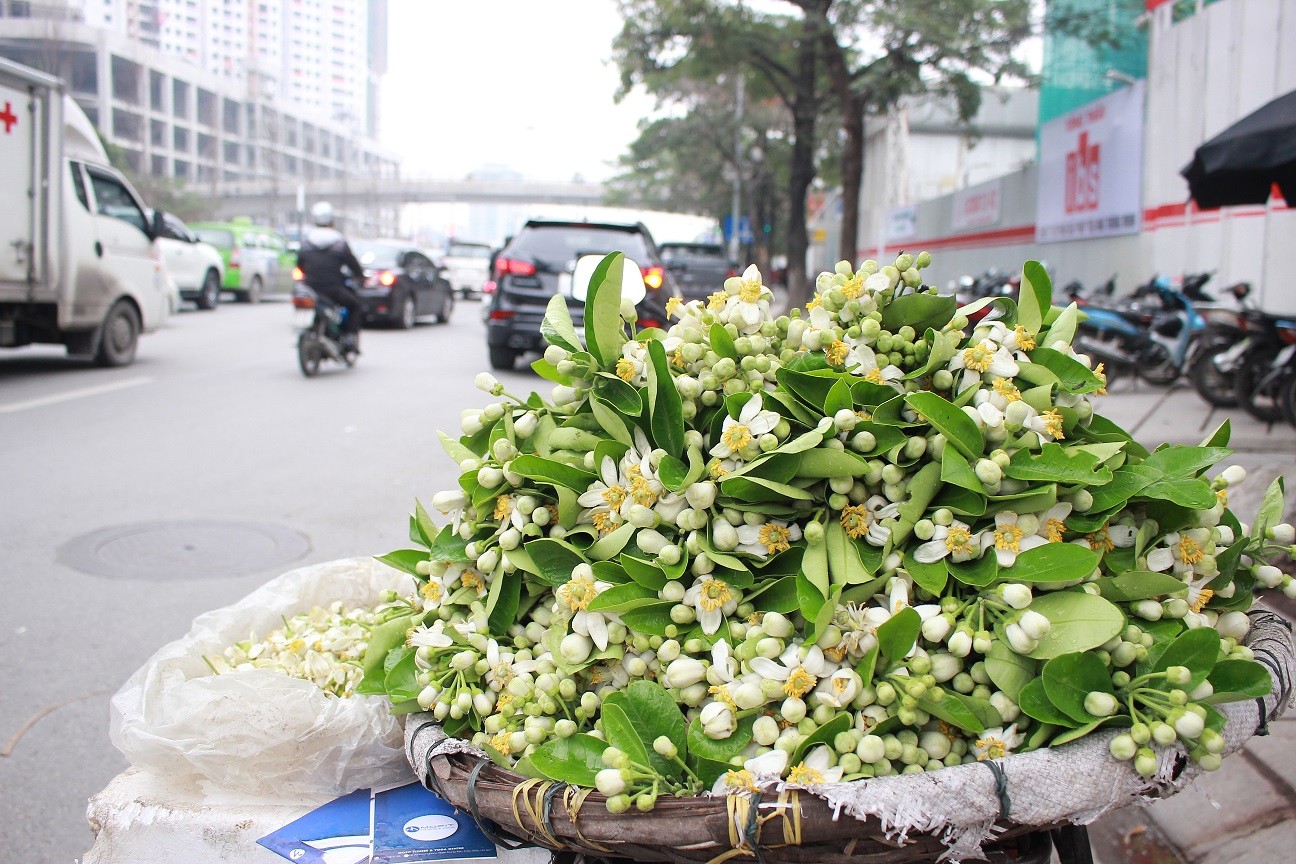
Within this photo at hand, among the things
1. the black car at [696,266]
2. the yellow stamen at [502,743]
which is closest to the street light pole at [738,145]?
the black car at [696,266]

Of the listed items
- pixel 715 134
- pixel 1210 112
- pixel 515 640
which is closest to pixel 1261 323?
pixel 1210 112

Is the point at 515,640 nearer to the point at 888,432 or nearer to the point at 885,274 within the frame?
the point at 888,432

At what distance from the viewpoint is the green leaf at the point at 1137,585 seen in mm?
1463

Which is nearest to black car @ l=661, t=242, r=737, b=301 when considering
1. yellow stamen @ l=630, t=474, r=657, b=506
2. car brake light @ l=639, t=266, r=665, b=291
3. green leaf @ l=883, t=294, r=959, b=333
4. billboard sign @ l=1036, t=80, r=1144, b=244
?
billboard sign @ l=1036, t=80, r=1144, b=244

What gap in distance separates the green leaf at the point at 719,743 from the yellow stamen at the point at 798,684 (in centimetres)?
7

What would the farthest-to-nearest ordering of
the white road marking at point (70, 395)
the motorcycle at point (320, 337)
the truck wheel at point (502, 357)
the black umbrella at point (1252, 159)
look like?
the truck wheel at point (502, 357) → the motorcycle at point (320, 337) → the white road marking at point (70, 395) → the black umbrella at point (1252, 159)

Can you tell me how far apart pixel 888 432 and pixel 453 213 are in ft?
334

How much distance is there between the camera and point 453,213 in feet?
325

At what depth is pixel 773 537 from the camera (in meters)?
1.52

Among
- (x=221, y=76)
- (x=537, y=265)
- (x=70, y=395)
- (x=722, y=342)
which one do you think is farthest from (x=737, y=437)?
(x=221, y=76)

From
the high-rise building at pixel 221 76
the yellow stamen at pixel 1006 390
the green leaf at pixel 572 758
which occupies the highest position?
the high-rise building at pixel 221 76

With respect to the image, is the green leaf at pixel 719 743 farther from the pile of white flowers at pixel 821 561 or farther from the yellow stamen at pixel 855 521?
the yellow stamen at pixel 855 521

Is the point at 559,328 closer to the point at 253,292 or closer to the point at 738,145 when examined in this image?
Result: the point at 253,292

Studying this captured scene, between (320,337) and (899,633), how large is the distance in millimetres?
10192
